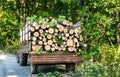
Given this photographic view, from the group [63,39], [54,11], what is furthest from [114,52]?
[54,11]

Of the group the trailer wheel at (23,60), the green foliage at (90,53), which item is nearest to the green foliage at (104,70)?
the green foliage at (90,53)

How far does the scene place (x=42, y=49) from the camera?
40.7ft

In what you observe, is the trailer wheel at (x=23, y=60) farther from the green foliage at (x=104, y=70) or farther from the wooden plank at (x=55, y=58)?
the green foliage at (x=104, y=70)

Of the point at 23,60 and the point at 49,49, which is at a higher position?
the point at 49,49

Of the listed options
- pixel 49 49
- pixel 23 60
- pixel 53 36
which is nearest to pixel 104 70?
pixel 49 49

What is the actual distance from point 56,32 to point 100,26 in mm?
2922

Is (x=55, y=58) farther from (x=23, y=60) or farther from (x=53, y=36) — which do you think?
(x=23, y=60)

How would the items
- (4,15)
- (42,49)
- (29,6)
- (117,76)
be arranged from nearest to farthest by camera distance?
(117,76)
(42,49)
(29,6)
(4,15)

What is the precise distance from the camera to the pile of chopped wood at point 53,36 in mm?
12250

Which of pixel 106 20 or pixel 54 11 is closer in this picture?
pixel 106 20

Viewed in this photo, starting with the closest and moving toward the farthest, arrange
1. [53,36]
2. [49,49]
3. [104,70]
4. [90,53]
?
[104,70], [49,49], [53,36], [90,53]

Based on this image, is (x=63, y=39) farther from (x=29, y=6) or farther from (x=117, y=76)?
(x=29, y=6)

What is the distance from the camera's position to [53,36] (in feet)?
40.8

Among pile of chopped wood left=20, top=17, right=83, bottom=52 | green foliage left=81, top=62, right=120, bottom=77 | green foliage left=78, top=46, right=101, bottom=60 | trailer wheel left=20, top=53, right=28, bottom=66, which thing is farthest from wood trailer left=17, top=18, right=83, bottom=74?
trailer wheel left=20, top=53, right=28, bottom=66
